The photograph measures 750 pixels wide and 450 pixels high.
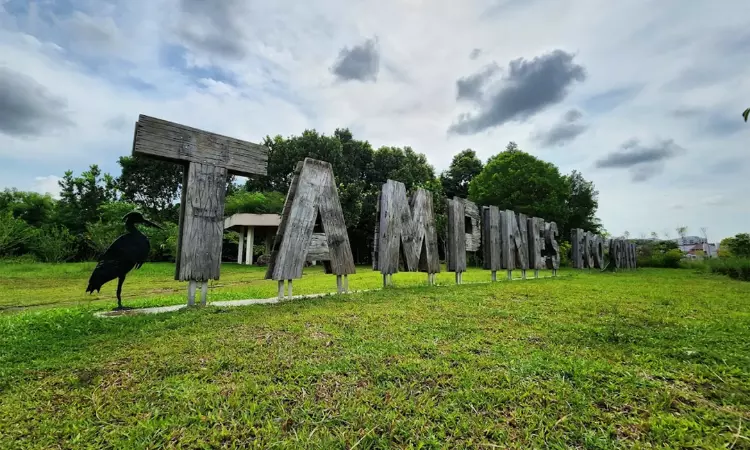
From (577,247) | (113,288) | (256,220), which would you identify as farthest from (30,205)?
(577,247)

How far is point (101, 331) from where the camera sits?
3.33 metres

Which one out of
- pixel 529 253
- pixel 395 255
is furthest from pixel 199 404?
pixel 529 253

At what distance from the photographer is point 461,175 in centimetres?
3297

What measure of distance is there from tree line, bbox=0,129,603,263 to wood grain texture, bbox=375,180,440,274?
1144 cm

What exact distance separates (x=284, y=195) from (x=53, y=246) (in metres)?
12.5

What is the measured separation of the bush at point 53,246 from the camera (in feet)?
53.0

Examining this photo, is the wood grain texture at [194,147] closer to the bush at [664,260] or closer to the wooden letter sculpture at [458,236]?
the wooden letter sculpture at [458,236]

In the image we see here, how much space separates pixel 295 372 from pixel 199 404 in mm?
553

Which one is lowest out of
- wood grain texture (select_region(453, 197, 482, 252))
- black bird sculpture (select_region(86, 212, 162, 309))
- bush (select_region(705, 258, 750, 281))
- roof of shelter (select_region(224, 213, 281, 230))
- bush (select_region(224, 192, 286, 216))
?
bush (select_region(705, 258, 750, 281))

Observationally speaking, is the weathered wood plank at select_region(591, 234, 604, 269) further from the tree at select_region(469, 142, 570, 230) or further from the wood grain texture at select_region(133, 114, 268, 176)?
the wood grain texture at select_region(133, 114, 268, 176)

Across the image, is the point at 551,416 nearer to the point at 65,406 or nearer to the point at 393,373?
the point at 393,373

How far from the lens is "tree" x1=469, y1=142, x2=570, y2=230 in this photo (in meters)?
22.6

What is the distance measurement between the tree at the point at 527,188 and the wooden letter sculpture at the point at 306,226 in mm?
19488

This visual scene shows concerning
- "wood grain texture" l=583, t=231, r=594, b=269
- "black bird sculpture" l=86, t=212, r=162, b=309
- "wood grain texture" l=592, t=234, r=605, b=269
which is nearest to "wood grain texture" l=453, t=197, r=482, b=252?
"black bird sculpture" l=86, t=212, r=162, b=309
